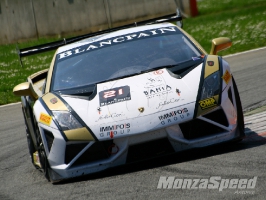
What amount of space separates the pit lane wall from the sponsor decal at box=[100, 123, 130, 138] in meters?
19.5

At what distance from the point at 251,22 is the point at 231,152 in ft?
47.3

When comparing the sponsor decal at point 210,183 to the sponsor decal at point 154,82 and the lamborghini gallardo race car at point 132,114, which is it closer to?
the lamborghini gallardo race car at point 132,114

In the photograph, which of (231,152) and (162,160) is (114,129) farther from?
(231,152)

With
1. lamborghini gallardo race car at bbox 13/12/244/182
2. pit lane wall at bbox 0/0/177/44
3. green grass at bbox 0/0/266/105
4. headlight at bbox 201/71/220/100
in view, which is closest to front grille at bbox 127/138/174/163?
lamborghini gallardo race car at bbox 13/12/244/182

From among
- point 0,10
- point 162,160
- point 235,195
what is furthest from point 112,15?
point 235,195

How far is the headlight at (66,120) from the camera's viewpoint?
19.0 ft

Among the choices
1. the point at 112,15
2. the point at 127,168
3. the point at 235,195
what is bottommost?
the point at 112,15

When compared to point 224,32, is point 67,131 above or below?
above

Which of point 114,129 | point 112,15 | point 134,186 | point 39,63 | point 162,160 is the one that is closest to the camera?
point 134,186

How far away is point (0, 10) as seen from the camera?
25.6 meters

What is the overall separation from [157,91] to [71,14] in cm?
1962

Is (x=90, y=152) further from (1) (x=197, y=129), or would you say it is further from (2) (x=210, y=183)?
(2) (x=210, y=183)

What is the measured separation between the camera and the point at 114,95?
6027 mm

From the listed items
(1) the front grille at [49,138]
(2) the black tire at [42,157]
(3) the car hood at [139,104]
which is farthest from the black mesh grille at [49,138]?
(3) the car hood at [139,104]
